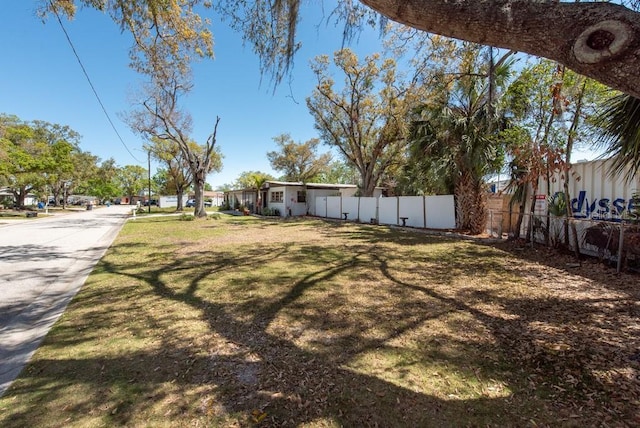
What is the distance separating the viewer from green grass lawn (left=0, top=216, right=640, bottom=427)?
221 centimetres

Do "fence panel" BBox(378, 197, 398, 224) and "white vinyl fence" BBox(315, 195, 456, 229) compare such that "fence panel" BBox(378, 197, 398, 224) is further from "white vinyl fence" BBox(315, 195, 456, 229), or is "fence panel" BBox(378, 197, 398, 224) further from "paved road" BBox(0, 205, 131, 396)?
"paved road" BBox(0, 205, 131, 396)

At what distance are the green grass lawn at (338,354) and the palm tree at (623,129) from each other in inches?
82.0

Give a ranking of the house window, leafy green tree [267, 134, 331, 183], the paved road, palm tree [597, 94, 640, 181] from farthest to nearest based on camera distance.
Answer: leafy green tree [267, 134, 331, 183]
the house window
palm tree [597, 94, 640, 181]
the paved road

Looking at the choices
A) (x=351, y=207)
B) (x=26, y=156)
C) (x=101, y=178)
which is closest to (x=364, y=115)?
(x=351, y=207)

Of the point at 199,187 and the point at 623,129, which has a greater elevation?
the point at 199,187

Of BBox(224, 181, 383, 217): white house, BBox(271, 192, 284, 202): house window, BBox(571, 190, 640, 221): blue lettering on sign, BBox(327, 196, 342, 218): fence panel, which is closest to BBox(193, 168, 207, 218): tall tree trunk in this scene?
BBox(224, 181, 383, 217): white house

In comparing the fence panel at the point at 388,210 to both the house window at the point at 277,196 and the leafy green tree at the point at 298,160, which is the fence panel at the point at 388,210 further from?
the leafy green tree at the point at 298,160

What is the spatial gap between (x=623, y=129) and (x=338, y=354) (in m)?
4.62

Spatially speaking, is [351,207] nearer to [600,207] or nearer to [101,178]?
[600,207]

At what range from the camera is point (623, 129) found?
13.0 feet

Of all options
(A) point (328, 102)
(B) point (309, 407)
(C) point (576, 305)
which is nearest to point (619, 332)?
(C) point (576, 305)

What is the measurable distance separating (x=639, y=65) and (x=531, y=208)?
8.92 metres

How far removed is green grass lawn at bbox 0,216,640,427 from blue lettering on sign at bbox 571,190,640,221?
284cm

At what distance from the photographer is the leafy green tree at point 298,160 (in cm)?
3850
